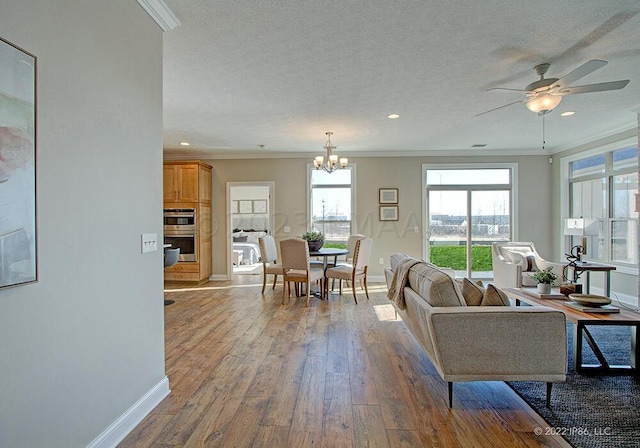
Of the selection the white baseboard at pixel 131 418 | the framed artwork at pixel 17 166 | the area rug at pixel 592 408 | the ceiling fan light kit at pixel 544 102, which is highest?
the ceiling fan light kit at pixel 544 102

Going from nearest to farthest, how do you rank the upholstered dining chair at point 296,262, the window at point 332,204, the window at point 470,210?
the upholstered dining chair at point 296,262
the window at point 470,210
the window at point 332,204

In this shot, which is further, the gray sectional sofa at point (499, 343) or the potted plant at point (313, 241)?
the potted plant at point (313, 241)

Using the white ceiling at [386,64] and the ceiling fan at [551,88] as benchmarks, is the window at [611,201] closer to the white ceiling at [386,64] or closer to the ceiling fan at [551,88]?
the white ceiling at [386,64]

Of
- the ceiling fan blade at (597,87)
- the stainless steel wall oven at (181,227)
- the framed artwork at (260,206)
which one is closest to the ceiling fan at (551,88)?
the ceiling fan blade at (597,87)

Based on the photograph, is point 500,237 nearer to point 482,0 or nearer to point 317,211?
point 317,211

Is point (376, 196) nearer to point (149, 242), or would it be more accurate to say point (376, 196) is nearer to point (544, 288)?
point (544, 288)

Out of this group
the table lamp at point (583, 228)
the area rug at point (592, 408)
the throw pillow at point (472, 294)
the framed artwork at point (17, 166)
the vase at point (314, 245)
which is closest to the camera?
the framed artwork at point (17, 166)

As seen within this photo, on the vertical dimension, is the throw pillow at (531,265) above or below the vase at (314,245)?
below

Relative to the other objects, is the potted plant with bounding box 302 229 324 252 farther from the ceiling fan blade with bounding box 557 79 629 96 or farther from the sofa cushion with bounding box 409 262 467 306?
the ceiling fan blade with bounding box 557 79 629 96

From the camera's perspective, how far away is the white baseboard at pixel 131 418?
1.82 meters

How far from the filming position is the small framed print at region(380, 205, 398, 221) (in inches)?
279

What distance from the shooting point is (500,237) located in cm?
709

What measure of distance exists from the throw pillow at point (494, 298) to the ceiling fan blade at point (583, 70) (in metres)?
1.75

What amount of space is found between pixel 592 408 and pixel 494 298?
0.90 m
